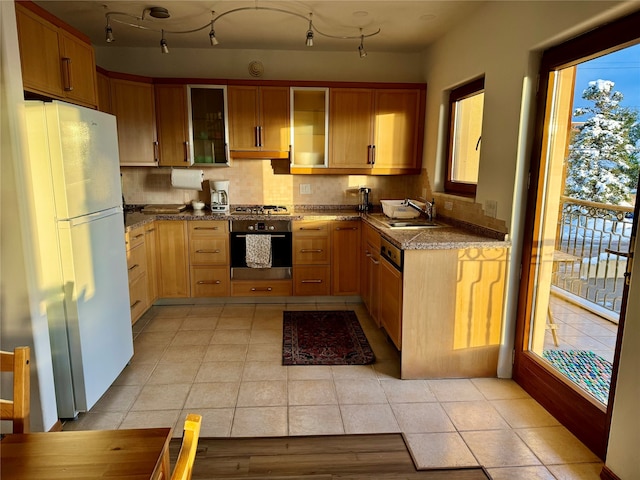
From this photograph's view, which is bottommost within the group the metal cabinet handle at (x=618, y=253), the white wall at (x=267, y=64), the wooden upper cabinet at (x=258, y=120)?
the metal cabinet handle at (x=618, y=253)

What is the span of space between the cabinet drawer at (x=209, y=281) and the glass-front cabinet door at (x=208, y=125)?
3.52 feet

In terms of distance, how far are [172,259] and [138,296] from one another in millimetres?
596

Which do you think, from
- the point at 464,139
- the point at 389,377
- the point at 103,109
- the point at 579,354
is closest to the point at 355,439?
the point at 389,377

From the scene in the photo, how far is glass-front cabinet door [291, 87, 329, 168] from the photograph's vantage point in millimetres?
4184

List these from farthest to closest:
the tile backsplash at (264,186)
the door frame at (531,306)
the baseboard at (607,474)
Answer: the tile backsplash at (264,186) < the door frame at (531,306) < the baseboard at (607,474)

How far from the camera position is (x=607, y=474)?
73.2 inches

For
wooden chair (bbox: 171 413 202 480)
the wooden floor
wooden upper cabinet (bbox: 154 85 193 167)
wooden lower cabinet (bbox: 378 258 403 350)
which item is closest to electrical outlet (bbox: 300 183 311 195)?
wooden upper cabinet (bbox: 154 85 193 167)

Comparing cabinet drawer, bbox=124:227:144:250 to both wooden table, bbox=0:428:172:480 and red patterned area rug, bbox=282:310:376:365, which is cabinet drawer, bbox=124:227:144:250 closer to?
red patterned area rug, bbox=282:310:376:365

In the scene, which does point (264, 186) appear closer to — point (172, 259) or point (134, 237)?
point (172, 259)

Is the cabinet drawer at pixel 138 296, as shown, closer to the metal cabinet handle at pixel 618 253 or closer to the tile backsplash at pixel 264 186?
the tile backsplash at pixel 264 186

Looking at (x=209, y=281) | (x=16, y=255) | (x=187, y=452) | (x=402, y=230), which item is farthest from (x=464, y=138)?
(x=187, y=452)

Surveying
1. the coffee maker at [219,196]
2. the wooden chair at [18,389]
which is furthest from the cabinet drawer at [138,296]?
Answer: the wooden chair at [18,389]

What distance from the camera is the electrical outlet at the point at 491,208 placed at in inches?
110

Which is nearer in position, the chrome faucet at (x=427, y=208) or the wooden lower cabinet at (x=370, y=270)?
the wooden lower cabinet at (x=370, y=270)
